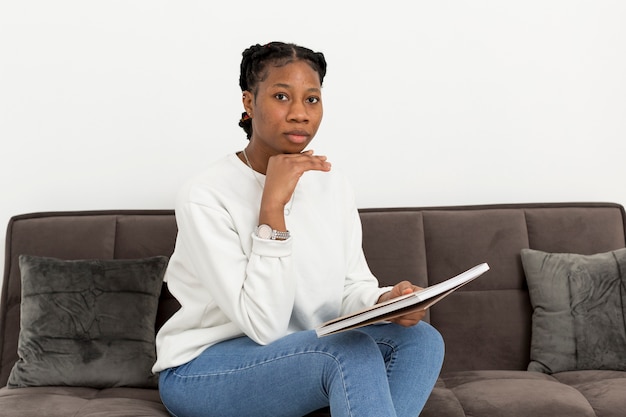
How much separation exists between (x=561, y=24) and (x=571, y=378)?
137 centimetres

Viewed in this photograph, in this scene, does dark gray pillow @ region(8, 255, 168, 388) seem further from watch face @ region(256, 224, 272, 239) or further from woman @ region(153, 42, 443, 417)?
watch face @ region(256, 224, 272, 239)

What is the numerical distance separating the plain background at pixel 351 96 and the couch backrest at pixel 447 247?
338 mm

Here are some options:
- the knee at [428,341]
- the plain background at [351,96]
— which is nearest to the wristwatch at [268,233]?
the knee at [428,341]

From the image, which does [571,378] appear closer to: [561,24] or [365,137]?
[365,137]

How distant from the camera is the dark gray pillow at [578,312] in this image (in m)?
2.46

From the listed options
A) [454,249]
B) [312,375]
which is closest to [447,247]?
[454,249]

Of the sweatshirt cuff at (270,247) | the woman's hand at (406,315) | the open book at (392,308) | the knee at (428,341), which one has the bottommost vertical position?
the knee at (428,341)

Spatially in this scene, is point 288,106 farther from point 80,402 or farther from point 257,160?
point 80,402

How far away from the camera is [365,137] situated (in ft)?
9.89

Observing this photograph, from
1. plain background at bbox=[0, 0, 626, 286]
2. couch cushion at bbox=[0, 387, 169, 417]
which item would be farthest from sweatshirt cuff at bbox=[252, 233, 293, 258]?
plain background at bbox=[0, 0, 626, 286]

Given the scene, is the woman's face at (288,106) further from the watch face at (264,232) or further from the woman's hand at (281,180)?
the watch face at (264,232)

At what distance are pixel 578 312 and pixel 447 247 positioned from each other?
1.47ft

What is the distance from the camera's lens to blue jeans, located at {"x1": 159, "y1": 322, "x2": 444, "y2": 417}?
1564 mm

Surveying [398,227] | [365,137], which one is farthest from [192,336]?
[365,137]
